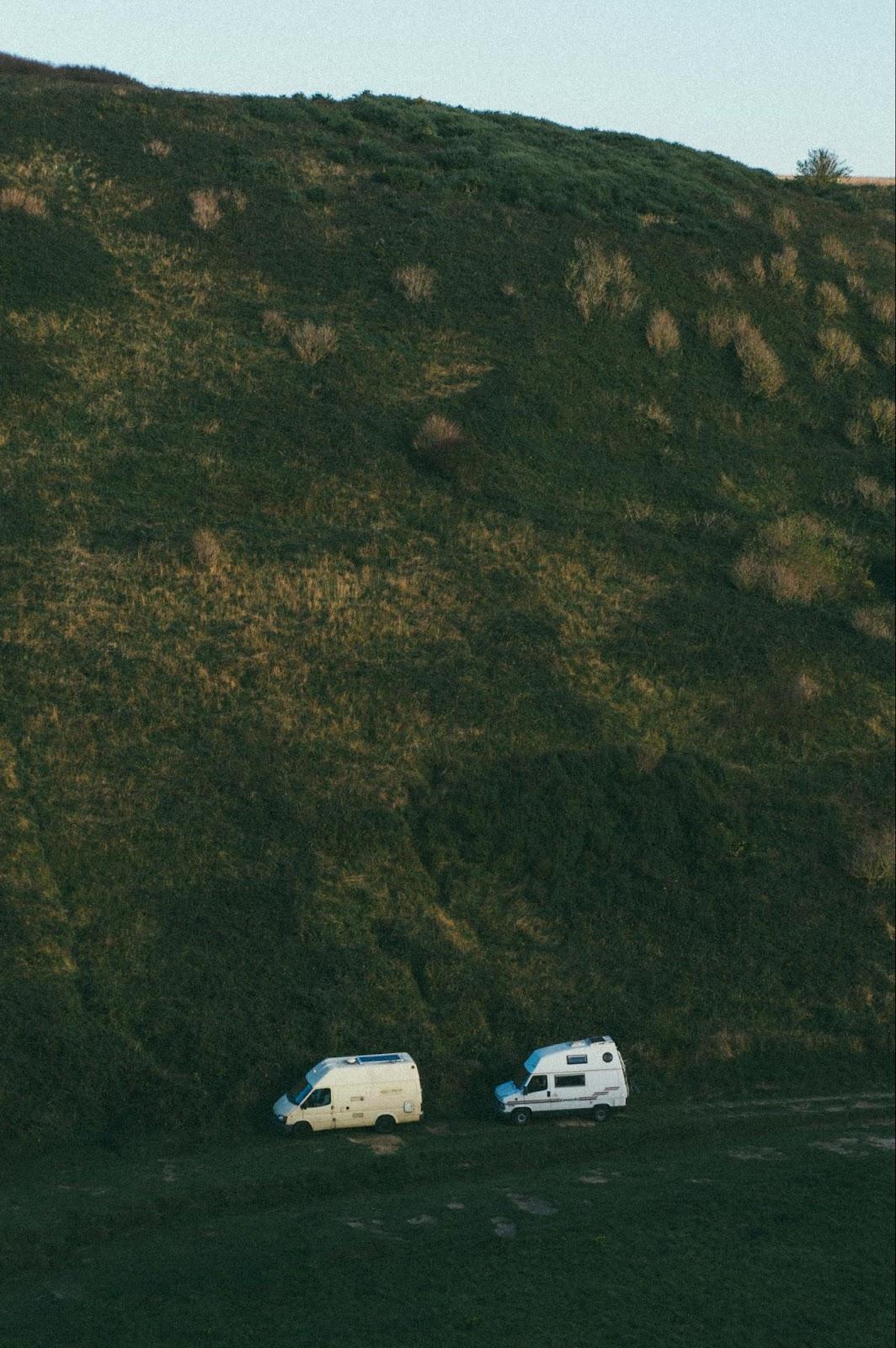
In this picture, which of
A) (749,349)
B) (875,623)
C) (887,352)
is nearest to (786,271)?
(887,352)

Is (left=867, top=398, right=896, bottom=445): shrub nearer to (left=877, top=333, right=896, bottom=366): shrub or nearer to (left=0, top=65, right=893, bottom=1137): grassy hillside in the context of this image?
(left=0, top=65, right=893, bottom=1137): grassy hillside

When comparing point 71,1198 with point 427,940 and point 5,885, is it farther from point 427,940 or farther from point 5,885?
point 427,940

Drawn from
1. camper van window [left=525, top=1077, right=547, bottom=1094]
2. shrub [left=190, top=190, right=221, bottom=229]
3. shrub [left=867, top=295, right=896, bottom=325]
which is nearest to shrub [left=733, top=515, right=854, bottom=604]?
shrub [left=867, top=295, right=896, bottom=325]

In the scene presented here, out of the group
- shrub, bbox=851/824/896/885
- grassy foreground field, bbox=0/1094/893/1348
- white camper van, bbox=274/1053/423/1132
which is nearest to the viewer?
grassy foreground field, bbox=0/1094/893/1348

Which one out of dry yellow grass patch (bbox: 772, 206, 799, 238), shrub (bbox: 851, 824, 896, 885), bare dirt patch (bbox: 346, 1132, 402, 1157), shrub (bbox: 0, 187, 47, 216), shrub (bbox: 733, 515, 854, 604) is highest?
dry yellow grass patch (bbox: 772, 206, 799, 238)

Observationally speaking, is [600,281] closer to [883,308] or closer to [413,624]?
[883,308]

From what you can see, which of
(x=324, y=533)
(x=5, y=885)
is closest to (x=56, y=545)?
(x=324, y=533)
